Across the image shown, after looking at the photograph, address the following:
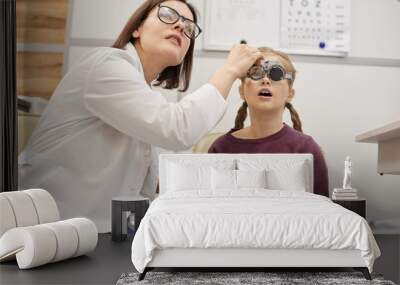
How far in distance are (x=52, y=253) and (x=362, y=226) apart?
5.66 feet

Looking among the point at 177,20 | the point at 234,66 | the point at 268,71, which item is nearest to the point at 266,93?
the point at 268,71

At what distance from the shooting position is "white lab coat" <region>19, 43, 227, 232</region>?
159 inches

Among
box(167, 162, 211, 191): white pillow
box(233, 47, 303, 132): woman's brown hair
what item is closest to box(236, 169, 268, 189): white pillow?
box(167, 162, 211, 191): white pillow

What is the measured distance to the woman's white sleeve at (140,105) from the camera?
3.95 metres

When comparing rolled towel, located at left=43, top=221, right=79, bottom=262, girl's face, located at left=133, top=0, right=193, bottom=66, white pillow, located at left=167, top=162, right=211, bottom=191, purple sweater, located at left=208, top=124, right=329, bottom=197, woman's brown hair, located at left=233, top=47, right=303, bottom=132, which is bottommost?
rolled towel, located at left=43, top=221, right=79, bottom=262

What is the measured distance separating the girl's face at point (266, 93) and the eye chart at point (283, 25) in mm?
201

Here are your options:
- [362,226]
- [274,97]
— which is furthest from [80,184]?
[362,226]

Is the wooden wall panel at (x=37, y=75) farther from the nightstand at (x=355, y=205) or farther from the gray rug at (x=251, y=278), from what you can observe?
the nightstand at (x=355, y=205)

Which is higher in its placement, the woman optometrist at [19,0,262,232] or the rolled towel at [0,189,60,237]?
the woman optometrist at [19,0,262,232]

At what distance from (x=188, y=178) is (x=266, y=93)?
976 mm

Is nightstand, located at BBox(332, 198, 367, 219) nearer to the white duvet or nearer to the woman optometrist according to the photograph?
the woman optometrist

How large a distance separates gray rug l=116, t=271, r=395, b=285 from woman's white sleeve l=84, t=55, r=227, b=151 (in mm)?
1279

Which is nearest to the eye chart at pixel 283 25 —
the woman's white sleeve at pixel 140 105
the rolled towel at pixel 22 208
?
the woman's white sleeve at pixel 140 105

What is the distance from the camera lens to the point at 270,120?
14.6 ft
